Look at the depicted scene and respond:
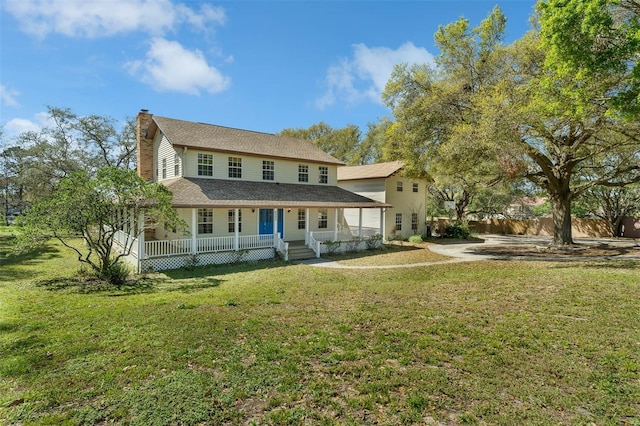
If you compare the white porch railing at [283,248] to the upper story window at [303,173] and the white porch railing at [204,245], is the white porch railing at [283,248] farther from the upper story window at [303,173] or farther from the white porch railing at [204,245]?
the upper story window at [303,173]

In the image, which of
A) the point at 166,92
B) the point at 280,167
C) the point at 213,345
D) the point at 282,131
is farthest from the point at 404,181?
the point at 282,131

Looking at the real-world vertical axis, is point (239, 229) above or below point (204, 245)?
above

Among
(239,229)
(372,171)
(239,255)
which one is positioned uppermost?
(372,171)

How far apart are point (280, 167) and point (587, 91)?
14710mm

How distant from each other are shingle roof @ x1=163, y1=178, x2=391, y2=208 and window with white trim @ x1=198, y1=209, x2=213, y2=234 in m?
1.27

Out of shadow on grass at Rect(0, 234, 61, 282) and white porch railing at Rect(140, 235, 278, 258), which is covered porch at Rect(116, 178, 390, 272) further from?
shadow on grass at Rect(0, 234, 61, 282)

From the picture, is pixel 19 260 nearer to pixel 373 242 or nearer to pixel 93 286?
pixel 93 286

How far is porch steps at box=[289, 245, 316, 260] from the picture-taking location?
1688 cm

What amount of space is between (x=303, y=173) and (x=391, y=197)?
780 cm

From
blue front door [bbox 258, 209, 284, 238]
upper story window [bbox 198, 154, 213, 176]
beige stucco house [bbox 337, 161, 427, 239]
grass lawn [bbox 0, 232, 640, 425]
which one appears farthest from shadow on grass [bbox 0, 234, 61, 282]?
beige stucco house [bbox 337, 161, 427, 239]

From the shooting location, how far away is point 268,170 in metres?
19.5

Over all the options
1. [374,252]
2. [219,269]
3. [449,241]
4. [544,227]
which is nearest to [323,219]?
[374,252]

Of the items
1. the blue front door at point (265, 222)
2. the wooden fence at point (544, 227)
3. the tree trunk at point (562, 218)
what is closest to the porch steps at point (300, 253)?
the blue front door at point (265, 222)

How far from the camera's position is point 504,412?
12.3 ft
